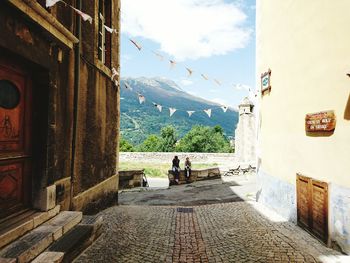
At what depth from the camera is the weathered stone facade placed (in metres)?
3.91

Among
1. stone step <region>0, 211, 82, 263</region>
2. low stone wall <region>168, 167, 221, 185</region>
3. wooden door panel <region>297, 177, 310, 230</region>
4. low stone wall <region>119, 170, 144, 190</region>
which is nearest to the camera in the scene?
stone step <region>0, 211, 82, 263</region>

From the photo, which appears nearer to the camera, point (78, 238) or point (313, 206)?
point (78, 238)

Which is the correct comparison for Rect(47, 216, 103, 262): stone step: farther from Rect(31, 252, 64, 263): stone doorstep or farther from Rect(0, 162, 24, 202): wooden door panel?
Rect(0, 162, 24, 202): wooden door panel

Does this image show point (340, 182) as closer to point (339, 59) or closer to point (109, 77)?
point (339, 59)

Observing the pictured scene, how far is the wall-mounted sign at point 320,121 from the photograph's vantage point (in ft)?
16.1

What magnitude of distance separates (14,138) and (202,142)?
183ft

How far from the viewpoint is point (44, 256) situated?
10.9 ft

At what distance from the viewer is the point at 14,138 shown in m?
4.07

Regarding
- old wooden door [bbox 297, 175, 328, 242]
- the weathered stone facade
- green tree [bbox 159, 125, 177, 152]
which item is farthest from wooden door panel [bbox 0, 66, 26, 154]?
green tree [bbox 159, 125, 177, 152]

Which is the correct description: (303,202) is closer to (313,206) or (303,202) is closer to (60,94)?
(313,206)

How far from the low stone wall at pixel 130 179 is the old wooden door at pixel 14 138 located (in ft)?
34.2

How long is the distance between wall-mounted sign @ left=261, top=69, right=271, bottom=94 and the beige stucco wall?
20 cm

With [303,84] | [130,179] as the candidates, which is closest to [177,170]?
[130,179]

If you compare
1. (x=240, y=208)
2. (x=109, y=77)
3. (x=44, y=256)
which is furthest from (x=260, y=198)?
(x=44, y=256)
